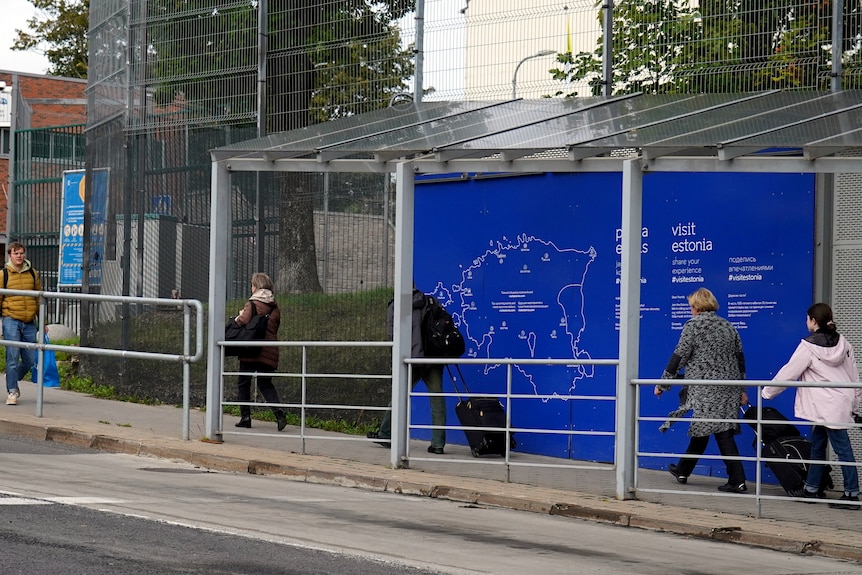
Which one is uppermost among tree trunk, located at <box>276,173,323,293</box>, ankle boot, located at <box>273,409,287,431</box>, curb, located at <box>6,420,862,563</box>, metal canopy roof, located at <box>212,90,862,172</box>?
metal canopy roof, located at <box>212,90,862,172</box>

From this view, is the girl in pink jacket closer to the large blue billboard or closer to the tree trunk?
the large blue billboard

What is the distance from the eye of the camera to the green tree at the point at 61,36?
5100cm

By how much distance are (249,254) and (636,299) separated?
653 centimetres

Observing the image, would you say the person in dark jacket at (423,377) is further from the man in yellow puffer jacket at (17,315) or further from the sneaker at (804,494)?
the man in yellow puffer jacket at (17,315)

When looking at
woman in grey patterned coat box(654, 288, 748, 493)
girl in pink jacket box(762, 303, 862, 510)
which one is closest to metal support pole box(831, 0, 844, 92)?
woman in grey patterned coat box(654, 288, 748, 493)

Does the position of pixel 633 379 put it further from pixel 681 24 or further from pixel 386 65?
pixel 386 65

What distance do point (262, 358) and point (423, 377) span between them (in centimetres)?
201

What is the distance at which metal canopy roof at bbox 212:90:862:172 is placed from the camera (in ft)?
32.8

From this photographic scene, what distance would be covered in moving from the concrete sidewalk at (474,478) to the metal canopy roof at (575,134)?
2542 millimetres

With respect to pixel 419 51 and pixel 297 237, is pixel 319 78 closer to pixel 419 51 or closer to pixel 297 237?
pixel 419 51

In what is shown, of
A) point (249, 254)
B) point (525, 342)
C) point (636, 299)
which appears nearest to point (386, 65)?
point (249, 254)

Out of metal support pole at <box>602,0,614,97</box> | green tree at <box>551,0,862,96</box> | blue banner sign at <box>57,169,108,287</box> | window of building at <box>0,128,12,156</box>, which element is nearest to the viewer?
green tree at <box>551,0,862,96</box>

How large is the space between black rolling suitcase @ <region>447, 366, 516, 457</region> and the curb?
141 centimetres

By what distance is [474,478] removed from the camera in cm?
1126
